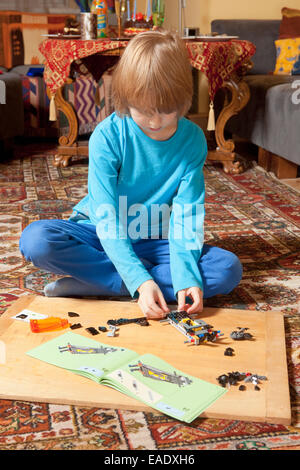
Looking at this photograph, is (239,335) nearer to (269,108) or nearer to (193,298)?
(193,298)

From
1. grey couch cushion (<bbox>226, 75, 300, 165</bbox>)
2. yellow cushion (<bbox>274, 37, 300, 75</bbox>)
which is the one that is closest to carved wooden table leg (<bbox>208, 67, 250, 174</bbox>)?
grey couch cushion (<bbox>226, 75, 300, 165</bbox>)

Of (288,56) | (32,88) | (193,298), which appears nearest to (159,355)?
(193,298)

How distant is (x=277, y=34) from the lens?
3.31 metres

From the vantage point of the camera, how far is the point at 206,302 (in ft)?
4.21

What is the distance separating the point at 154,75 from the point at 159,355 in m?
0.52

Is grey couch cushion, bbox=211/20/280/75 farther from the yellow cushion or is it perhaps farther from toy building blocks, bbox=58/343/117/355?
toy building blocks, bbox=58/343/117/355

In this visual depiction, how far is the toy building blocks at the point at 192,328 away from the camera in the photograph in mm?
1021

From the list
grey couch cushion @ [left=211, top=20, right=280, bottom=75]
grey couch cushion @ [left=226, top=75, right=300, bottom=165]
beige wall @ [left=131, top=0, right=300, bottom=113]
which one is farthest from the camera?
beige wall @ [left=131, top=0, right=300, bottom=113]

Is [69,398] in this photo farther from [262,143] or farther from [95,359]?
[262,143]

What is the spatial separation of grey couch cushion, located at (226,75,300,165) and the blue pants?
3.97 ft

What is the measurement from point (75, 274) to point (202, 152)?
1.33 feet

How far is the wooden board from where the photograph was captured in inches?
33.7
